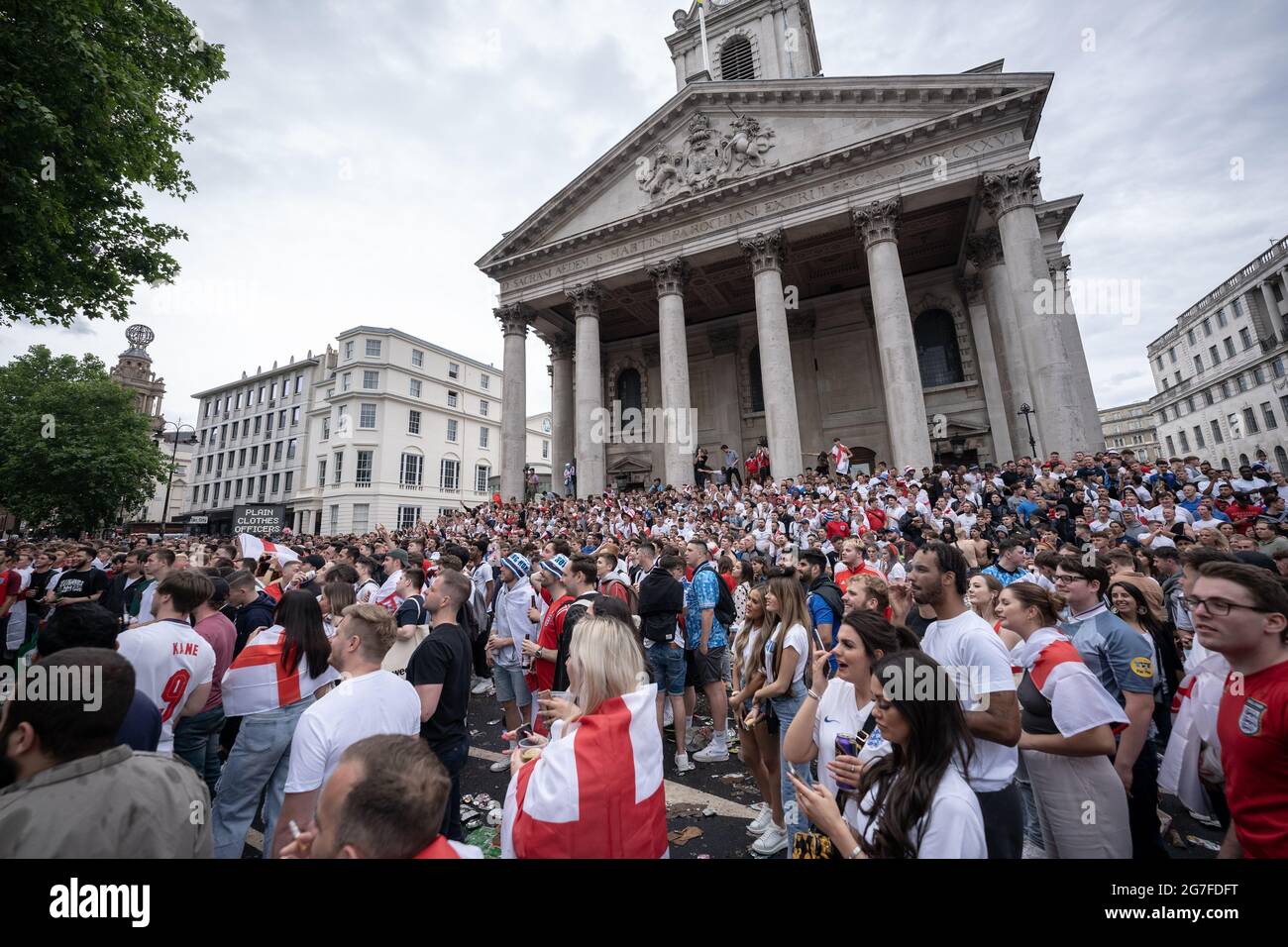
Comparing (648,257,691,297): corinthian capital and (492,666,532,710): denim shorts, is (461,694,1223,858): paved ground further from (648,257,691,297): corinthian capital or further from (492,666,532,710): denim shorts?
(648,257,691,297): corinthian capital

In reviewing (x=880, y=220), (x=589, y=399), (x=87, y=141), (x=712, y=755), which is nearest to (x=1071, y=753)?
(x=712, y=755)

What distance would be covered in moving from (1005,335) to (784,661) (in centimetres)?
2273

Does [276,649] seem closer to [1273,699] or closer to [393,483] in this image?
[1273,699]

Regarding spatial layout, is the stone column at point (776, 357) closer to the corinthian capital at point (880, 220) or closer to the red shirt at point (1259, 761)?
the corinthian capital at point (880, 220)

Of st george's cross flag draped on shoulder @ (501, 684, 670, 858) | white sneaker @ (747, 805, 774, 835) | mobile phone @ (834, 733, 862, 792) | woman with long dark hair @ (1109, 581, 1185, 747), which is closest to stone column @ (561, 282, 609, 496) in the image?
white sneaker @ (747, 805, 774, 835)

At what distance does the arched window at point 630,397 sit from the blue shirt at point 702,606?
24.4m

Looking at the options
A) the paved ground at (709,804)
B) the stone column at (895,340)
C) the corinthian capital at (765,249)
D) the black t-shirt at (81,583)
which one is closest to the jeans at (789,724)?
the paved ground at (709,804)

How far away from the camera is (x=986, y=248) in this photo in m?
21.1

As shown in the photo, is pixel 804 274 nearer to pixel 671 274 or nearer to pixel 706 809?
pixel 671 274

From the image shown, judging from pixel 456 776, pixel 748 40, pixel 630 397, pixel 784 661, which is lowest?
pixel 456 776

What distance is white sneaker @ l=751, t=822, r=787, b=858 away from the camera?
148 inches

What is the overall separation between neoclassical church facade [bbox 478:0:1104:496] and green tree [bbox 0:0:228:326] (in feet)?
46.2
